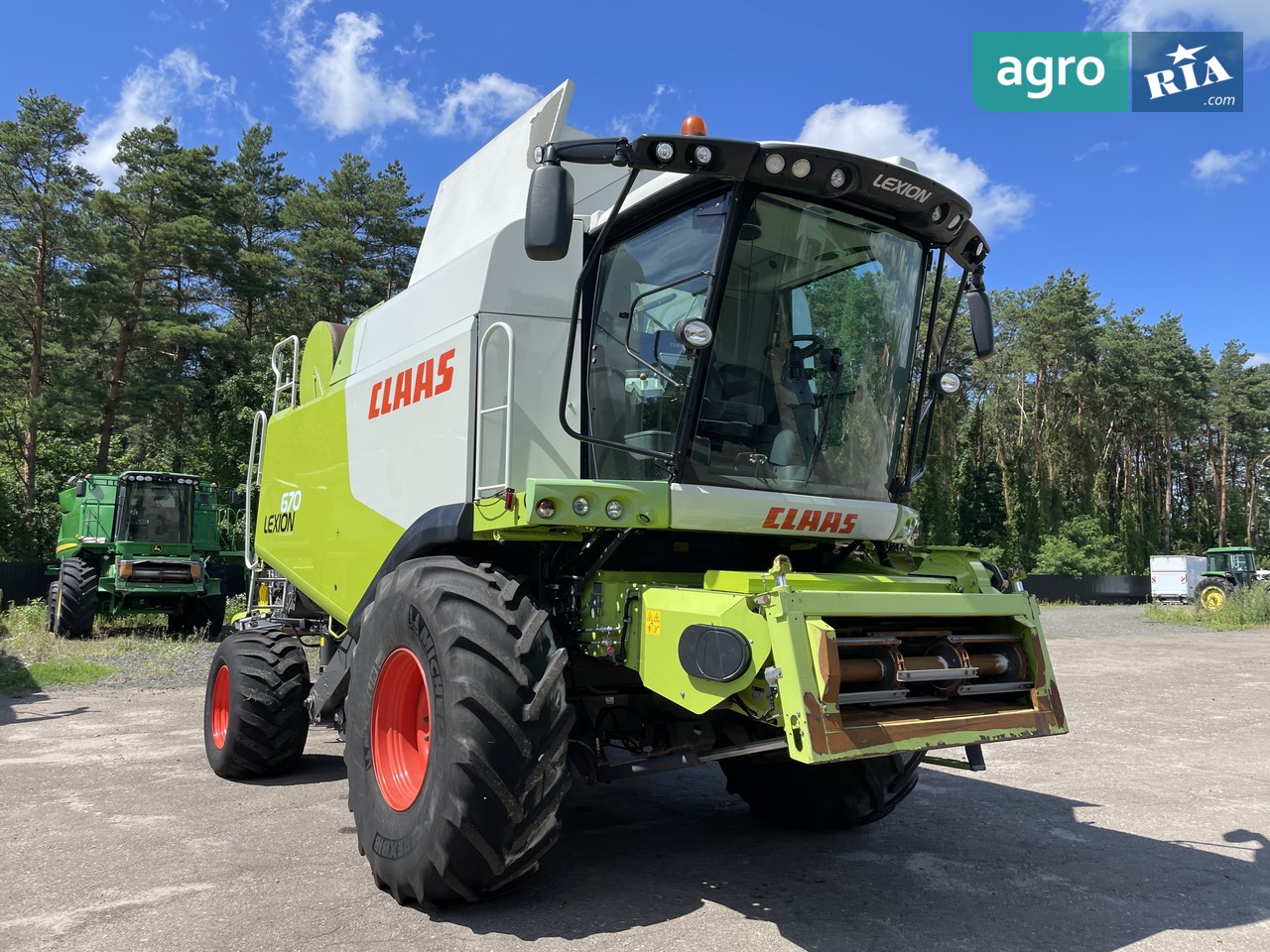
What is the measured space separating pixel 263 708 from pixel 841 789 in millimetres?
3599

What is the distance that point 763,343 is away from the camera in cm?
413

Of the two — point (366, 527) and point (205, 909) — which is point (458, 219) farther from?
point (205, 909)

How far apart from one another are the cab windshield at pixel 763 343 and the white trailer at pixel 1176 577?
35.3 meters

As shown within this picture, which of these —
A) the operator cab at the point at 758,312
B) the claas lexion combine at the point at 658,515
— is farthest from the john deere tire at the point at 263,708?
the operator cab at the point at 758,312

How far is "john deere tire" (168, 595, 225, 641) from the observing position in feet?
54.0

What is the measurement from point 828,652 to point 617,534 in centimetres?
116

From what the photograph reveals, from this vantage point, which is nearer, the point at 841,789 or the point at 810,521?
the point at 810,521

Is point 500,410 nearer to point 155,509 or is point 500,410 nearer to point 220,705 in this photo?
point 220,705

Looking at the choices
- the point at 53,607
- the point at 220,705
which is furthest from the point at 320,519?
the point at 53,607

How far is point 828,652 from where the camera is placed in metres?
3.13

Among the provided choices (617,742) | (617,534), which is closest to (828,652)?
(617,534)

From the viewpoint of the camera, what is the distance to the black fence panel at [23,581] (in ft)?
65.9

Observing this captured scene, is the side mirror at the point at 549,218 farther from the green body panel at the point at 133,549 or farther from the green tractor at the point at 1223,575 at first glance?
the green tractor at the point at 1223,575

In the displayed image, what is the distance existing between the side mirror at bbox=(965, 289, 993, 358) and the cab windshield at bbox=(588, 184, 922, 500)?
1.37ft
